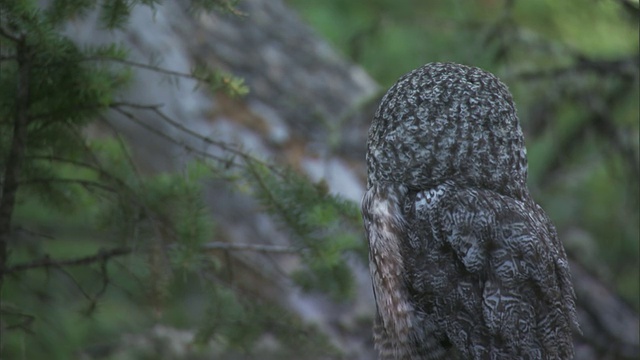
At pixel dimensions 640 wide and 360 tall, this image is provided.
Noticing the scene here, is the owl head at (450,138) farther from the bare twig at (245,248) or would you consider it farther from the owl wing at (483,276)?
the bare twig at (245,248)

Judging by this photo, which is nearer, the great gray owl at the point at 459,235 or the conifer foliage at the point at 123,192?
the great gray owl at the point at 459,235

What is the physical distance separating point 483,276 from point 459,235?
0.46ft

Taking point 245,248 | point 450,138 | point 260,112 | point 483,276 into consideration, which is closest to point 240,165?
point 245,248

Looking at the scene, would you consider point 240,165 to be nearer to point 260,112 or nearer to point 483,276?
point 483,276

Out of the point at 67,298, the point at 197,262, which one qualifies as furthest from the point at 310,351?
the point at 67,298

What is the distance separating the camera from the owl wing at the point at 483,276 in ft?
8.76

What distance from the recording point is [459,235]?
2.70 metres

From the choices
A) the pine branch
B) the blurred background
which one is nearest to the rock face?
the blurred background

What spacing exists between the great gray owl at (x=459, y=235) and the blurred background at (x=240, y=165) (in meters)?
0.71

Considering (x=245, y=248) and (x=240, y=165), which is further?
(x=245, y=248)

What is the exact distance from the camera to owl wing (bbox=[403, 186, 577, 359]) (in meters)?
2.67

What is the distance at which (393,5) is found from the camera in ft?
27.2

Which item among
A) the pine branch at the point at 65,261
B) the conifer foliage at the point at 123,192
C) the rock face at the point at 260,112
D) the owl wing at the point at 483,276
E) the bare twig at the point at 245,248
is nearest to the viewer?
the owl wing at the point at 483,276

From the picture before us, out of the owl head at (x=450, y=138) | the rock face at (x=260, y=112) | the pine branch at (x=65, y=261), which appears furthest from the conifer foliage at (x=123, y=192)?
the rock face at (x=260, y=112)
